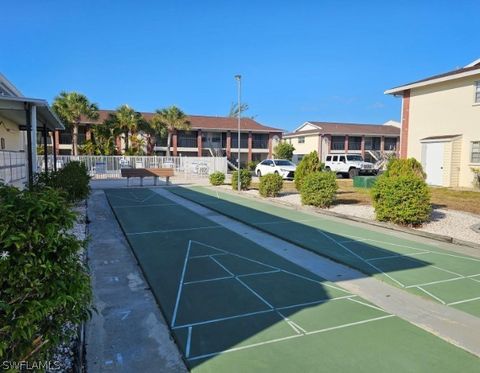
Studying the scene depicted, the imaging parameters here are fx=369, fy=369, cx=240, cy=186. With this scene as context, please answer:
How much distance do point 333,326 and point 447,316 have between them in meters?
1.44

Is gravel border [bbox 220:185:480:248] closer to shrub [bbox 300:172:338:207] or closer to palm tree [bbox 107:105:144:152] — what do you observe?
shrub [bbox 300:172:338:207]

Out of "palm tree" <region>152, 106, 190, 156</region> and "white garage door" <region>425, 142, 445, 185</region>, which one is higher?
"palm tree" <region>152, 106, 190, 156</region>

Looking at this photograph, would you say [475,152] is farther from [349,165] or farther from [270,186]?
[270,186]

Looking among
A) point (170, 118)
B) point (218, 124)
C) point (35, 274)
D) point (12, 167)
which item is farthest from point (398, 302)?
point (218, 124)

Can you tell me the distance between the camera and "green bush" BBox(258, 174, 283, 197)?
1609cm

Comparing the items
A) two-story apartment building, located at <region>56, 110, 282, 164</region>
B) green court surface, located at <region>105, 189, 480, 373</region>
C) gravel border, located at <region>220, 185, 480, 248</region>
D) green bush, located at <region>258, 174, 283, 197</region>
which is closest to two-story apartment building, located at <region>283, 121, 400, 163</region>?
two-story apartment building, located at <region>56, 110, 282, 164</region>

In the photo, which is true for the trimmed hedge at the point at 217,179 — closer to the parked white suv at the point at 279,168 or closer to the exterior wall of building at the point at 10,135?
the parked white suv at the point at 279,168

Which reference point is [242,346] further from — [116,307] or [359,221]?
[359,221]

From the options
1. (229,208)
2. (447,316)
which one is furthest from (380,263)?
(229,208)

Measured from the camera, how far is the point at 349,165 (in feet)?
91.7

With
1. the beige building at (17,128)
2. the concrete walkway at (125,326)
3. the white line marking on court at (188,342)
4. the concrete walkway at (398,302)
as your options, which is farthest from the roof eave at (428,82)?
the white line marking on court at (188,342)

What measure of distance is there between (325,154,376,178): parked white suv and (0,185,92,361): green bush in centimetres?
2590

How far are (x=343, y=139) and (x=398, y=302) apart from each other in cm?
4434

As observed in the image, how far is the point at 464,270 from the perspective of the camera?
6070 mm
